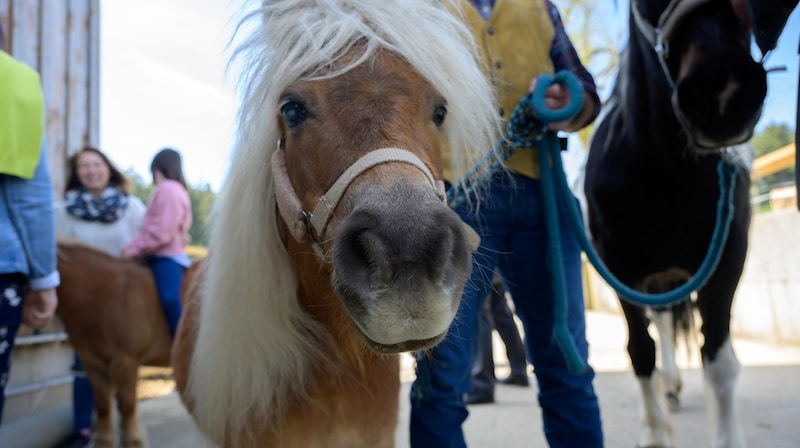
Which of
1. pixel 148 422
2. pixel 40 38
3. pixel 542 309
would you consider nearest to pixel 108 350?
pixel 148 422

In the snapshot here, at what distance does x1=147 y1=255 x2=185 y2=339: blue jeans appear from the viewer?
3.82 metres

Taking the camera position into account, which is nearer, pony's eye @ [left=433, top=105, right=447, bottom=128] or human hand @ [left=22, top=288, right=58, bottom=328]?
pony's eye @ [left=433, top=105, right=447, bottom=128]

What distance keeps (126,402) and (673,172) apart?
11.2 ft

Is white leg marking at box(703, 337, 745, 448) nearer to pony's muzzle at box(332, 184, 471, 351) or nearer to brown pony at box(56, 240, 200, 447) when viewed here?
pony's muzzle at box(332, 184, 471, 351)

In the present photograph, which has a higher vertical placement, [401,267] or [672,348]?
[401,267]

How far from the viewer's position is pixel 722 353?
2.54 meters

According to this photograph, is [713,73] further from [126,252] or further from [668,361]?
[126,252]

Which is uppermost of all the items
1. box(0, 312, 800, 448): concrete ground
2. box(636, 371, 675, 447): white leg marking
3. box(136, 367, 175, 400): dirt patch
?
box(636, 371, 675, 447): white leg marking

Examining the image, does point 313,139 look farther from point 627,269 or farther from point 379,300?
point 627,269

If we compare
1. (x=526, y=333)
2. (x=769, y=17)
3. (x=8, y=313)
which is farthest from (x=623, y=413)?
(x=8, y=313)

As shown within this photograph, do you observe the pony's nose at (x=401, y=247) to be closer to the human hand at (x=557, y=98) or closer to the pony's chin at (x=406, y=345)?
the pony's chin at (x=406, y=345)

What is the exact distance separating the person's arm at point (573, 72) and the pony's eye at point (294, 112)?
90cm

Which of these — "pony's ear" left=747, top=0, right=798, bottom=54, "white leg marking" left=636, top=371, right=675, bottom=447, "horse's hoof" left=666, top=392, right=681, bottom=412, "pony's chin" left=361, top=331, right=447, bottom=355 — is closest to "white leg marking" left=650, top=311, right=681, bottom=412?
"horse's hoof" left=666, top=392, right=681, bottom=412

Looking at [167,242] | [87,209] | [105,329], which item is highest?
[87,209]
